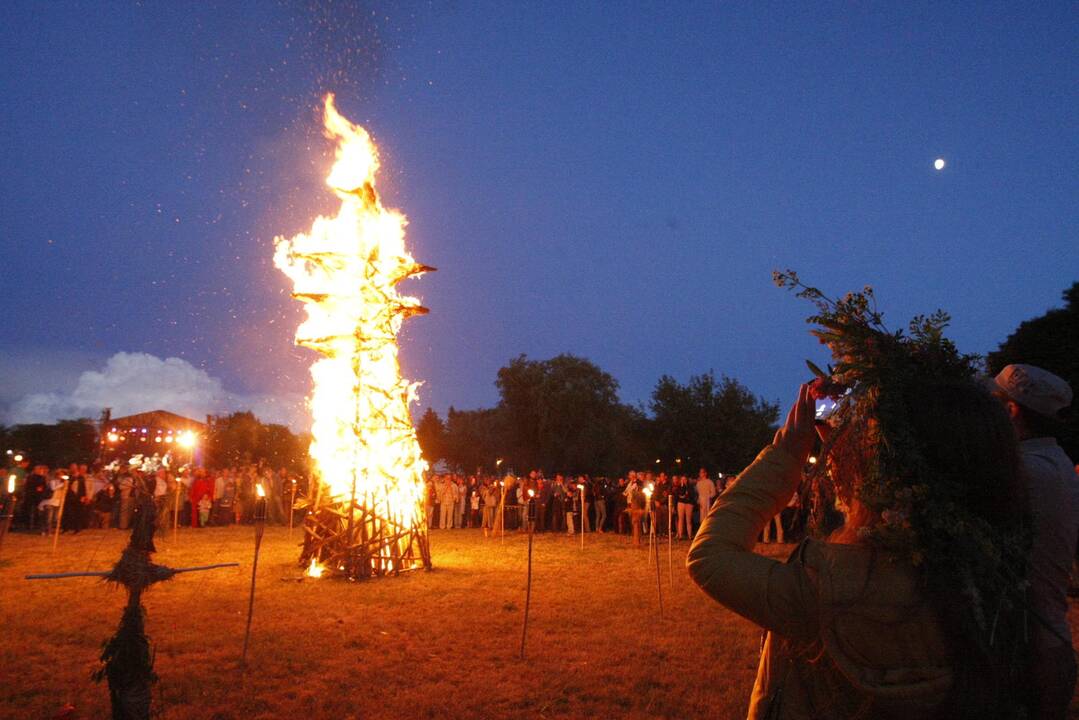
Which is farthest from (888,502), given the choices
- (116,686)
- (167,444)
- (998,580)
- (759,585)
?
(167,444)

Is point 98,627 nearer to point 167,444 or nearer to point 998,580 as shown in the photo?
point 998,580

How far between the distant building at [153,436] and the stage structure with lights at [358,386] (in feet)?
128

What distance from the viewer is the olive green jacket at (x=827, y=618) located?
1545 mm

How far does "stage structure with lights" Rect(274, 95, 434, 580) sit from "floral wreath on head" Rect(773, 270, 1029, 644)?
36.8ft

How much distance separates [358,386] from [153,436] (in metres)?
51.1

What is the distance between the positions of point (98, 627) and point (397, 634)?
403 cm

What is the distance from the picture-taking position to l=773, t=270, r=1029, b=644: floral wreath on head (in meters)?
1.58

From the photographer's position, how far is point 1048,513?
275 centimetres

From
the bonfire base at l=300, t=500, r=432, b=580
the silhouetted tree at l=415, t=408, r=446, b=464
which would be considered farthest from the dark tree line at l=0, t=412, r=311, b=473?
the bonfire base at l=300, t=500, r=432, b=580

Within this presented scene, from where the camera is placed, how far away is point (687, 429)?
44.5 m

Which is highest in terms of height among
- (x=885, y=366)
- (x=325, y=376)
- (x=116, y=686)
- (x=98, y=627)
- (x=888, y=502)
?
(x=325, y=376)

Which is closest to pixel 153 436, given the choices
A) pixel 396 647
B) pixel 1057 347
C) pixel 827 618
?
pixel 396 647

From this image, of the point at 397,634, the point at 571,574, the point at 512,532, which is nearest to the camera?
the point at 397,634

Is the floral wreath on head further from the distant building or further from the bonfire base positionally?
the distant building
